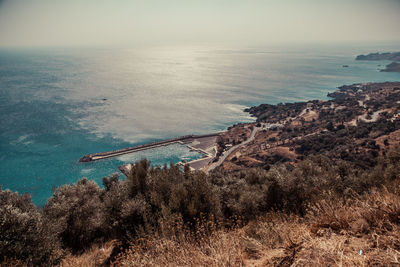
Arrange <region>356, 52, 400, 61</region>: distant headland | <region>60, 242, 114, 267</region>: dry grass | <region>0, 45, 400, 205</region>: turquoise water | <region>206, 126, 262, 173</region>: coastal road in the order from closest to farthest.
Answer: <region>60, 242, 114, 267</region>: dry grass
<region>206, 126, 262, 173</region>: coastal road
<region>0, 45, 400, 205</region>: turquoise water
<region>356, 52, 400, 61</region>: distant headland

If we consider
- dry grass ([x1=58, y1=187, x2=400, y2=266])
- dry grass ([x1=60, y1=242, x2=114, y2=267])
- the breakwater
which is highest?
dry grass ([x1=58, y1=187, x2=400, y2=266])

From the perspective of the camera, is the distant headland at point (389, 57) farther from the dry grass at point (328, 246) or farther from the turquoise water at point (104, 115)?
the dry grass at point (328, 246)

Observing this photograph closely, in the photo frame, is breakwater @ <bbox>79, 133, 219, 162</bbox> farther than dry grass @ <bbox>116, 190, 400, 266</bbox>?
Yes

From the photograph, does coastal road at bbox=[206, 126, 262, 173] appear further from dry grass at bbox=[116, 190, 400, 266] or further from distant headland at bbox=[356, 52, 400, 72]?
distant headland at bbox=[356, 52, 400, 72]

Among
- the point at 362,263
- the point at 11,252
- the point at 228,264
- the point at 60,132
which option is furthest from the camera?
the point at 60,132

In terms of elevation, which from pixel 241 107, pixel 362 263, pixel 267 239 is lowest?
pixel 241 107

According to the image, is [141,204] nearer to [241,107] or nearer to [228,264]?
[228,264]

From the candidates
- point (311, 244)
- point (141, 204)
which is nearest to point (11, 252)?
point (141, 204)

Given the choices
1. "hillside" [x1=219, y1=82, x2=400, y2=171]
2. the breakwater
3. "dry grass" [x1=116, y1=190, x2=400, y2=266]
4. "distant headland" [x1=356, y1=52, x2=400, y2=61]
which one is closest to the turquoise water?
the breakwater

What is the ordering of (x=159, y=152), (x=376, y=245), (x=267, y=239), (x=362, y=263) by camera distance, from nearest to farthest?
(x=362, y=263)
(x=376, y=245)
(x=267, y=239)
(x=159, y=152)

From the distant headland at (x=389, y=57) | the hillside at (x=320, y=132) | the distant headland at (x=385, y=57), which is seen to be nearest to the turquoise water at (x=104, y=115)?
the hillside at (x=320, y=132)

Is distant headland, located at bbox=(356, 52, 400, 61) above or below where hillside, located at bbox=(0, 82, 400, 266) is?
A: above
